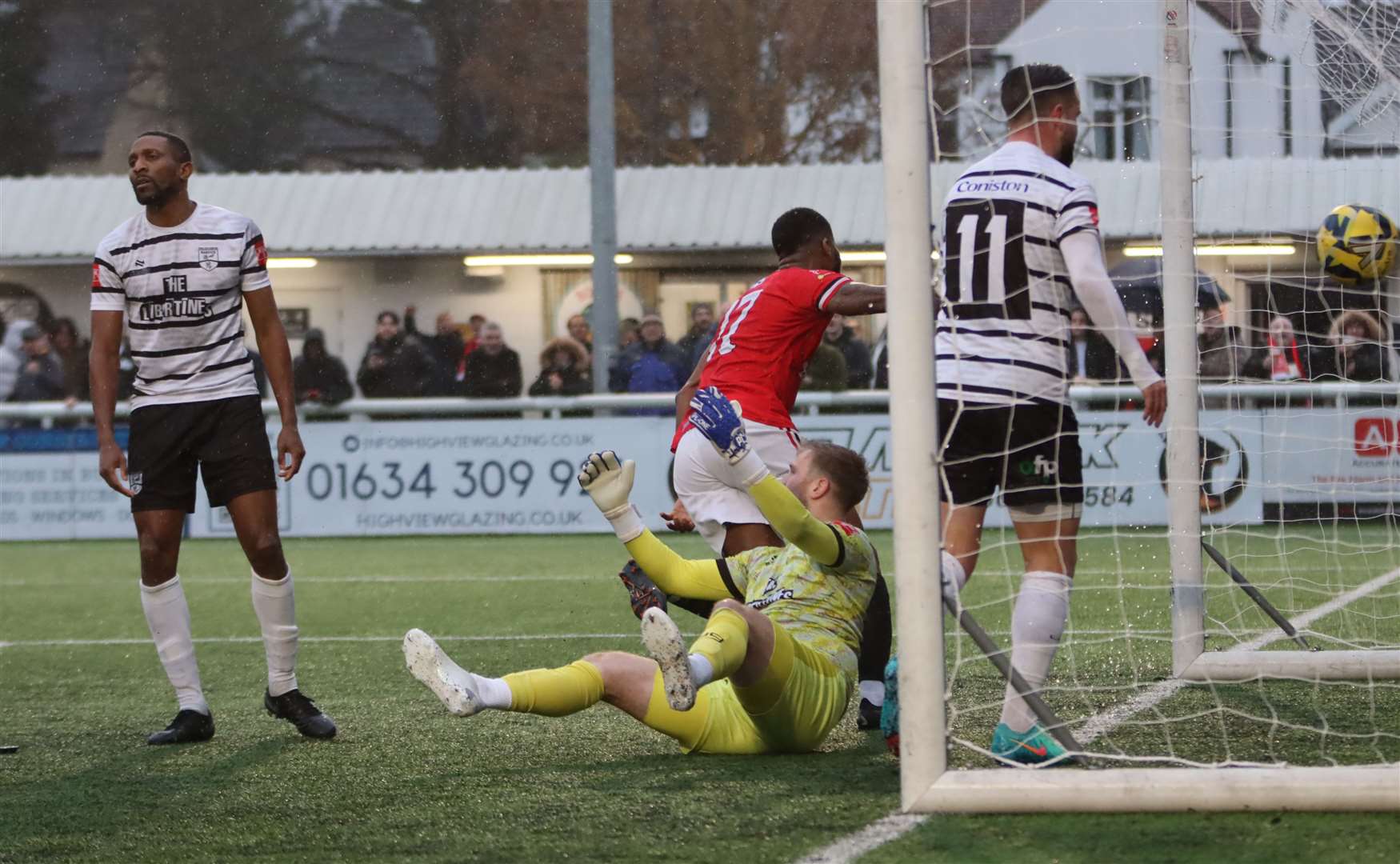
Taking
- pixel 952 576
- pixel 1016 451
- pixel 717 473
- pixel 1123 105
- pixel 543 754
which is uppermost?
pixel 1123 105

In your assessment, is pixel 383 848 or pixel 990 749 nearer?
pixel 383 848

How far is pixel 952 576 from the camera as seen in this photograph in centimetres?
453

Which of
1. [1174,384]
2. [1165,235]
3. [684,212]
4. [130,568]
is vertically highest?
[684,212]

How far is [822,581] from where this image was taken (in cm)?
505

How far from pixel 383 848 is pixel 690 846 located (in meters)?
0.67

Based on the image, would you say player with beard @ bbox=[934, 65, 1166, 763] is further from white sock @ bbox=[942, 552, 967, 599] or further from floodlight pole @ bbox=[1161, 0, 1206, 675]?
floodlight pole @ bbox=[1161, 0, 1206, 675]

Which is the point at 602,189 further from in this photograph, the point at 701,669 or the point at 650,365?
the point at 701,669

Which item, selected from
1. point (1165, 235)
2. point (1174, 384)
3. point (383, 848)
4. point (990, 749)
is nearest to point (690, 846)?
point (383, 848)

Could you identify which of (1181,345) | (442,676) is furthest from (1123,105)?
(442,676)

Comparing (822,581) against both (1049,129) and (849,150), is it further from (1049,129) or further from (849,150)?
(849,150)

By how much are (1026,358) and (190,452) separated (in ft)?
8.80

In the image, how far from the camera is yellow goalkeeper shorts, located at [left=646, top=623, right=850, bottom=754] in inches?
182

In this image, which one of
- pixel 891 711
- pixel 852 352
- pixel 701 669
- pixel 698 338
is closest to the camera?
pixel 701 669

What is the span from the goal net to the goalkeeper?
1.28 ft
